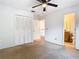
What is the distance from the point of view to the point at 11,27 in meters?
5.14

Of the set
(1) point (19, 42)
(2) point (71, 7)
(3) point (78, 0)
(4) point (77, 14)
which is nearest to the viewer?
(3) point (78, 0)

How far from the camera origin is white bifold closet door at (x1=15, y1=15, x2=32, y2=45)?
5.62 meters

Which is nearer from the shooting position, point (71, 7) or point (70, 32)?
point (71, 7)

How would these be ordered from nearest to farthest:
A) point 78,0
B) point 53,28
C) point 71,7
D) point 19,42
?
point 78,0, point 71,7, point 19,42, point 53,28

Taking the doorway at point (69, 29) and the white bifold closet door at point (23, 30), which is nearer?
the white bifold closet door at point (23, 30)

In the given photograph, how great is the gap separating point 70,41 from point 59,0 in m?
4.15

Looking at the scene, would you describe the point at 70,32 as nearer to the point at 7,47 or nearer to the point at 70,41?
the point at 70,41

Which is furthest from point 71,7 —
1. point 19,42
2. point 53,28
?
point 19,42

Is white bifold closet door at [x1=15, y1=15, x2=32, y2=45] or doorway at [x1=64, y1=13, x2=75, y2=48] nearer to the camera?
white bifold closet door at [x1=15, y1=15, x2=32, y2=45]

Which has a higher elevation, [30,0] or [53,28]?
[30,0]

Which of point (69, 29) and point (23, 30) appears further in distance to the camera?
point (69, 29)

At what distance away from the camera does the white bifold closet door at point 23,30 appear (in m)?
5.62

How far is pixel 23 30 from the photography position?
596 cm

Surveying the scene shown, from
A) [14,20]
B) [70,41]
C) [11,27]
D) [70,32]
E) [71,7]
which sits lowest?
[70,41]
